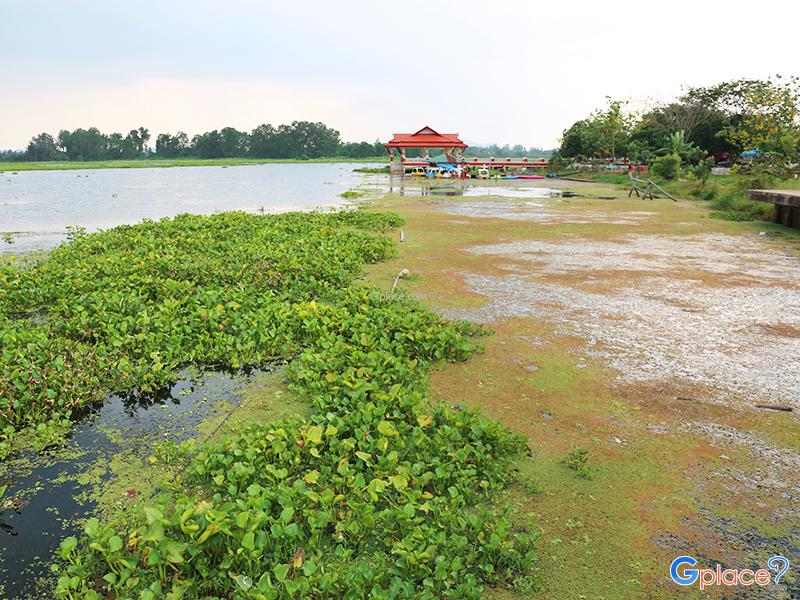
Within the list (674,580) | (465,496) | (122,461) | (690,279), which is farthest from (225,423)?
(690,279)

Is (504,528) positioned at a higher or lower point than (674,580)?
higher

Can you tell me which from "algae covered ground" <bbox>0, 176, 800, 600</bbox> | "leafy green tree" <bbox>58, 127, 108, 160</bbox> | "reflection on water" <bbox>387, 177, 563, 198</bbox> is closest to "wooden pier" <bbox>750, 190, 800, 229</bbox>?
"algae covered ground" <bbox>0, 176, 800, 600</bbox>

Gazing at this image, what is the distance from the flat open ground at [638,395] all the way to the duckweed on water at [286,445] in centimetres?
35

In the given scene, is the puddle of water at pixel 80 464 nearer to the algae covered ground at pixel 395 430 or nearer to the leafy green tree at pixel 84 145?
the algae covered ground at pixel 395 430

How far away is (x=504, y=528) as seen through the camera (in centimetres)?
279

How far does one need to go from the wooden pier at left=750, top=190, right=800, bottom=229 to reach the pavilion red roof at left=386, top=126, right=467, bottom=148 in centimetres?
3241

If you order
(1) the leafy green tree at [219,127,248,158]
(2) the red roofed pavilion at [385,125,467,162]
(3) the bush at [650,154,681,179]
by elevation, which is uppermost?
(1) the leafy green tree at [219,127,248,158]

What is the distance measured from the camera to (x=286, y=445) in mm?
3588

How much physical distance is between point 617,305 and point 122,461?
5873 millimetres

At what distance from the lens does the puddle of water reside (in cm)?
286

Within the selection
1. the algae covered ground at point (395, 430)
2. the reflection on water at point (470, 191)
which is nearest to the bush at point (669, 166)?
the reflection on water at point (470, 191)

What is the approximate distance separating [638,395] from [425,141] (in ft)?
147

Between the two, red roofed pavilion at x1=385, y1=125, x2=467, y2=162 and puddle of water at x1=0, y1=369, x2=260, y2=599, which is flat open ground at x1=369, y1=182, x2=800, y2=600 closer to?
puddle of water at x1=0, y1=369, x2=260, y2=599

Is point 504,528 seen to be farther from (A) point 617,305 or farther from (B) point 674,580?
(A) point 617,305
